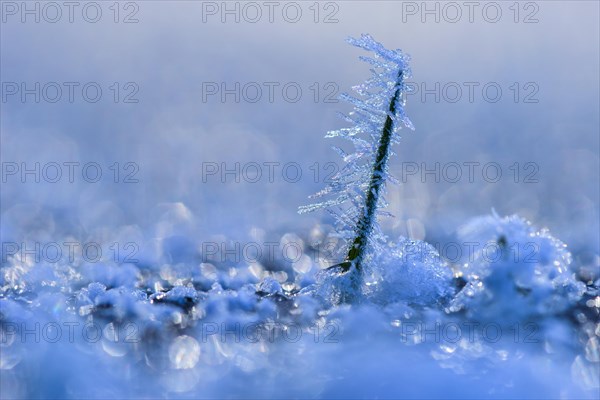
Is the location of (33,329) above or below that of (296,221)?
below

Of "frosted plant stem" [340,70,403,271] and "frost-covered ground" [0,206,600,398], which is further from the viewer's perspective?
"frosted plant stem" [340,70,403,271]

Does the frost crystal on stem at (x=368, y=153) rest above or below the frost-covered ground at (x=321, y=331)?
above

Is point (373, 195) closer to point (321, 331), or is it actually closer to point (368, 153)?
point (368, 153)

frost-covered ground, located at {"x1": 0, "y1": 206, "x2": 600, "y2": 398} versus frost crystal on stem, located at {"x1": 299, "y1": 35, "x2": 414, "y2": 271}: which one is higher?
frost crystal on stem, located at {"x1": 299, "y1": 35, "x2": 414, "y2": 271}

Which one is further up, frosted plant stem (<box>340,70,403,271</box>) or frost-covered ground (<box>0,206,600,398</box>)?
frosted plant stem (<box>340,70,403,271</box>)

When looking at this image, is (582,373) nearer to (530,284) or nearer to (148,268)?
(530,284)

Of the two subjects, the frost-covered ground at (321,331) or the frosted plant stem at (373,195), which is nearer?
the frost-covered ground at (321,331)

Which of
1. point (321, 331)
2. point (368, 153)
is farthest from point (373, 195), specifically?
point (321, 331)

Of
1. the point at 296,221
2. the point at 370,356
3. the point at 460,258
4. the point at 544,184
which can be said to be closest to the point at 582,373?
the point at 370,356
